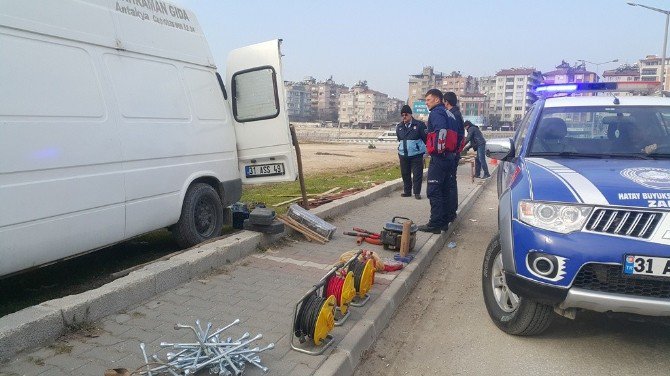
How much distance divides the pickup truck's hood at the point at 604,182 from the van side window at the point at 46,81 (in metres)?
3.66

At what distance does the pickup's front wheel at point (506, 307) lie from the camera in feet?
12.4

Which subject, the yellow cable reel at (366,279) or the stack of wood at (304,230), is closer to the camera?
the yellow cable reel at (366,279)

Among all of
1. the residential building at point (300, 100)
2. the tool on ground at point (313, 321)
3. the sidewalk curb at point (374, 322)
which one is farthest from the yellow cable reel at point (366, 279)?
the residential building at point (300, 100)

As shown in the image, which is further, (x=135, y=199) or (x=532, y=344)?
(x=135, y=199)

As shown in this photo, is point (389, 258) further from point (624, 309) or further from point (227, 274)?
point (624, 309)

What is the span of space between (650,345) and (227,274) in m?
3.67

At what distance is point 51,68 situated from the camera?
399cm

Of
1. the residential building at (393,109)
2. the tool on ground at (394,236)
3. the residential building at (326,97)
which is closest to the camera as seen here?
the tool on ground at (394,236)

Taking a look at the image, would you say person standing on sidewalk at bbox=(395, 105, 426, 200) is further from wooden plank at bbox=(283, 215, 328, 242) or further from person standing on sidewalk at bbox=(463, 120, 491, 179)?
wooden plank at bbox=(283, 215, 328, 242)

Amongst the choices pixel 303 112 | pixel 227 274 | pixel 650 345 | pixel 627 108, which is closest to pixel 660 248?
pixel 650 345

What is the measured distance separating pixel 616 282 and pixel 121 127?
13.6 ft

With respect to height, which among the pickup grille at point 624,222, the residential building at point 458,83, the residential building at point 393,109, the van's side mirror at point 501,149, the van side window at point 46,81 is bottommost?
the residential building at point 393,109

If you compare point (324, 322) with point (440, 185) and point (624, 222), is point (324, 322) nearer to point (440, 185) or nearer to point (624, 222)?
point (624, 222)

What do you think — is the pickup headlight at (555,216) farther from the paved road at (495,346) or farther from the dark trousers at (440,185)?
the dark trousers at (440,185)
